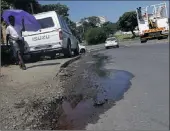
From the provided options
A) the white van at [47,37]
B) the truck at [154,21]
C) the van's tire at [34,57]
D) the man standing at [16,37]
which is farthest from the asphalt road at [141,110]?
the truck at [154,21]

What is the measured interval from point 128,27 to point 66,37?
69.5 metres

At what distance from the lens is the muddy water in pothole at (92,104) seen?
22.3ft

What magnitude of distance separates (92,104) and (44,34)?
36.0ft

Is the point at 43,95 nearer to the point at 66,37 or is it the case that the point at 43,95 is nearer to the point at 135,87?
the point at 135,87

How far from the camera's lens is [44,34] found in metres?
18.8

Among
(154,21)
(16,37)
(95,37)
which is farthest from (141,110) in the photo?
(95,37)

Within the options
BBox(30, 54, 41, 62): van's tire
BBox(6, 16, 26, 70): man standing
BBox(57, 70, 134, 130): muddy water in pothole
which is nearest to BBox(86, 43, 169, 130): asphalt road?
BBox(57, 70, 134, 130): muddy water in pothole

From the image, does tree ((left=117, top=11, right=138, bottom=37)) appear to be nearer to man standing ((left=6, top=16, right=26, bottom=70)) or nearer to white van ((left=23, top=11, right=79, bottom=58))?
white van ((left=23, top=11, right=79, bottom=58))

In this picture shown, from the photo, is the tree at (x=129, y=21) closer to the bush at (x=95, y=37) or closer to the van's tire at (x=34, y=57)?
the bush at (x=95, y=37)

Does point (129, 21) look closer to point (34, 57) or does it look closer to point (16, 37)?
point (34, 57)

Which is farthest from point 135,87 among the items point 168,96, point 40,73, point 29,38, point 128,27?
point 128,27

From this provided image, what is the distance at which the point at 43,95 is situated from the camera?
923 centimetres

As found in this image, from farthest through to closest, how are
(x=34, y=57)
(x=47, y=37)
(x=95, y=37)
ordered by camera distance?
1. (x=95, y=37)
2. (x=34, y=57)
3. (x=47, y=37)

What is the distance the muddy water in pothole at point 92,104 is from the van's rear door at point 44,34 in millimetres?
7499
